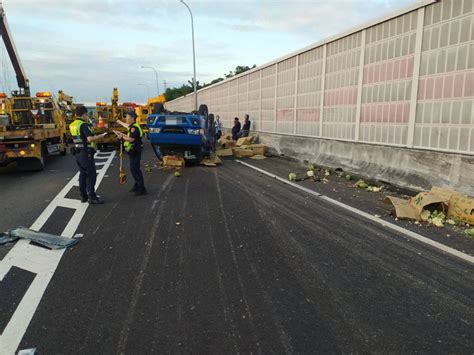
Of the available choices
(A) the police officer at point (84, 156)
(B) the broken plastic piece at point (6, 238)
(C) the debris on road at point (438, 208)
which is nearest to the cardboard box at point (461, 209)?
(C) the debris on road at point (438, 208)

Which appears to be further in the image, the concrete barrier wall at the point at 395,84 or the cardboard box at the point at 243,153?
the cardboard box at the point at 243,153

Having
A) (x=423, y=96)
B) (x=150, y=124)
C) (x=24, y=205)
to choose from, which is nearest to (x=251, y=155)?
(x=150, y=124)

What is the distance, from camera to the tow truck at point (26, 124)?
12.7 meters

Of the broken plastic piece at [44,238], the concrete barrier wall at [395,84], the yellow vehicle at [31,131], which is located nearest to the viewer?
the broken plastic piece at [44,238]

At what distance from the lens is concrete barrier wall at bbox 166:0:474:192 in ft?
26.5

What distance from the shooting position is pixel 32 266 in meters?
4.92

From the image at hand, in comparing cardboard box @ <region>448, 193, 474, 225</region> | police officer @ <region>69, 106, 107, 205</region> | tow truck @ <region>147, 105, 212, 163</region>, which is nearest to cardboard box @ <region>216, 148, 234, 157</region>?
tow truck @ <region>147, 105, 212, 163</region>

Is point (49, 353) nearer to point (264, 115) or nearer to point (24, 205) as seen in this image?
point (24, 205)

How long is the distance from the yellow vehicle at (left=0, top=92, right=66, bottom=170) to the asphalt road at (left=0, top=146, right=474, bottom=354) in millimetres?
6543

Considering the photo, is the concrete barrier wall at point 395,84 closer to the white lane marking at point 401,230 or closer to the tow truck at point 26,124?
the white lane marking at point 401,230

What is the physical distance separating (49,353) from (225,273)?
198cm

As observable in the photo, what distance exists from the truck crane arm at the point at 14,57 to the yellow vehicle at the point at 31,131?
287cm

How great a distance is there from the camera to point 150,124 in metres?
13.6

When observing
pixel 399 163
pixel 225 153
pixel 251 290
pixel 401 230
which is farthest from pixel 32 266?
A: pixel 225 153
